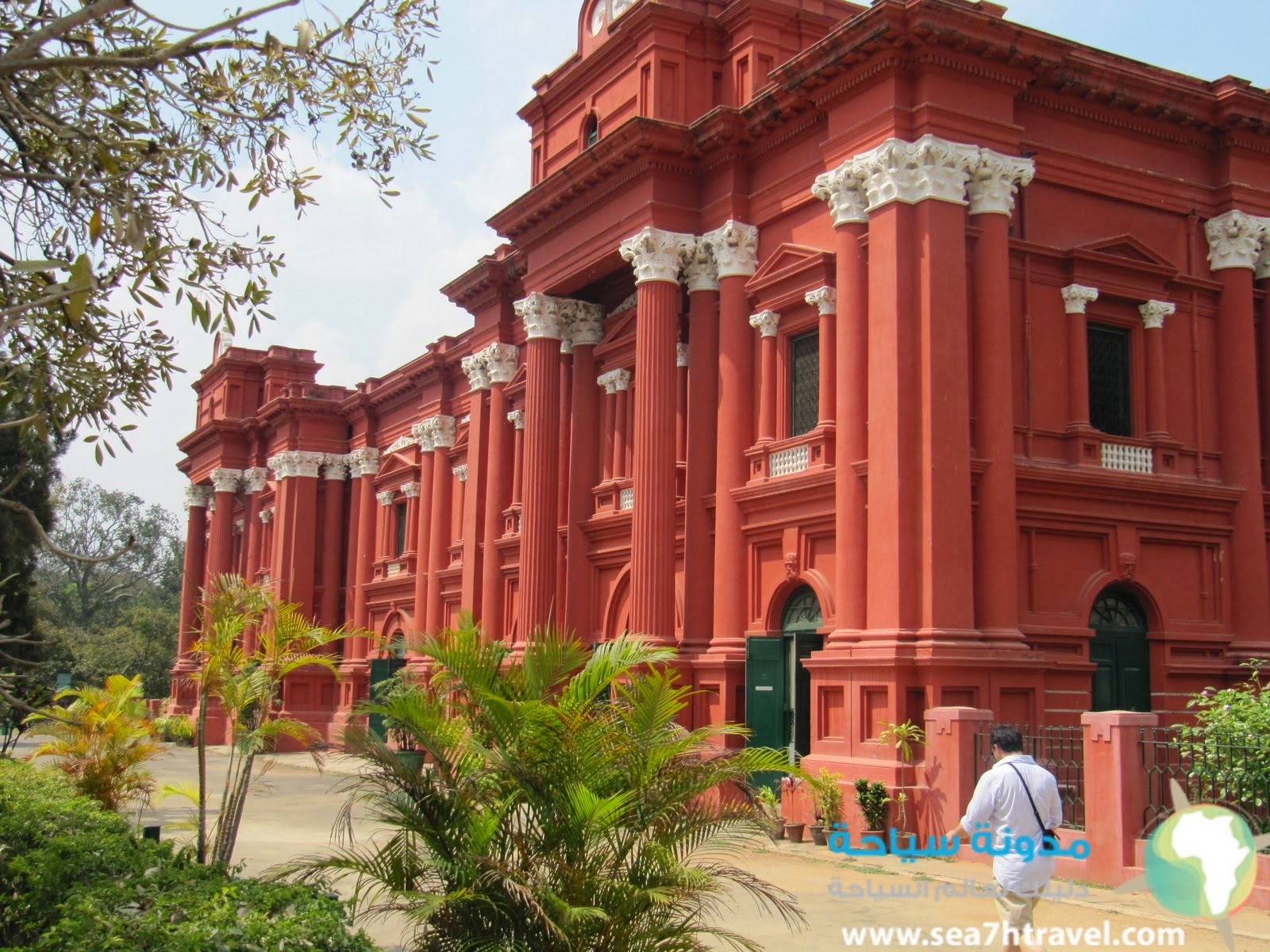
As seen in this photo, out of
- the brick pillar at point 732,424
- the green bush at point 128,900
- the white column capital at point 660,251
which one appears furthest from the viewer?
the white column capital at point 660,251

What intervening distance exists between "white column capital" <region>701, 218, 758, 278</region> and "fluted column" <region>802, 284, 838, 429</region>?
191 centimetres

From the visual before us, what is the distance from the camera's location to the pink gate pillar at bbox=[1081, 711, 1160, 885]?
1211 cm

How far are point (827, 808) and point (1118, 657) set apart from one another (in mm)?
4970

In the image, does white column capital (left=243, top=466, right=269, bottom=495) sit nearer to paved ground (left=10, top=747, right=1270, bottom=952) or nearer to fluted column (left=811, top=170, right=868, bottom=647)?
paved ground (left=10, top=747, right=1270, bottom=952)

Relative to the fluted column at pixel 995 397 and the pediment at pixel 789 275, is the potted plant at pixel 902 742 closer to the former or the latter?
the fluted column at pixel 995 397

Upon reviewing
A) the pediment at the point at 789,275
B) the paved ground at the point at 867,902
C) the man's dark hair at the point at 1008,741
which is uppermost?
the pediment at the point at 789,275

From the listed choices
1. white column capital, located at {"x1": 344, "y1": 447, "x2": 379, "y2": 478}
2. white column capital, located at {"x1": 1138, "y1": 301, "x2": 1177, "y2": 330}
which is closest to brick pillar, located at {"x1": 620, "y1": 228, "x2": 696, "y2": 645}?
white column capital, located at {"x1": 1138, "y1": 301, "x2": 1177, "y2": 330}

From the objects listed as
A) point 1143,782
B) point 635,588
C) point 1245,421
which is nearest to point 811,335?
point 635,588

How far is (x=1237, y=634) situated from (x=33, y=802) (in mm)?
15182

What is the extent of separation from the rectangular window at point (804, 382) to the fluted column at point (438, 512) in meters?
14.5

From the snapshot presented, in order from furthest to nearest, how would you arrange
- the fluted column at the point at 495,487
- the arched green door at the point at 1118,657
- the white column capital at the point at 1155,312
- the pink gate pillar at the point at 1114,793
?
1. the fluted column at the point at 495,487
2. the white column capital at the point at 1155,312
3. the arched green door at the point at 1118,657
4. the pink gate pillar at the point at 1114,793

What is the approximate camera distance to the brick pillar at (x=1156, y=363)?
18.7 m

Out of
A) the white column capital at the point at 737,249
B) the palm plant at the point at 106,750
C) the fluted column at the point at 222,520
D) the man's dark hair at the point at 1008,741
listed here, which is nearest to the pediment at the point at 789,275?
the white column capital at the point at 737,249

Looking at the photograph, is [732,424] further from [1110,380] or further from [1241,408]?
[1241,408]
